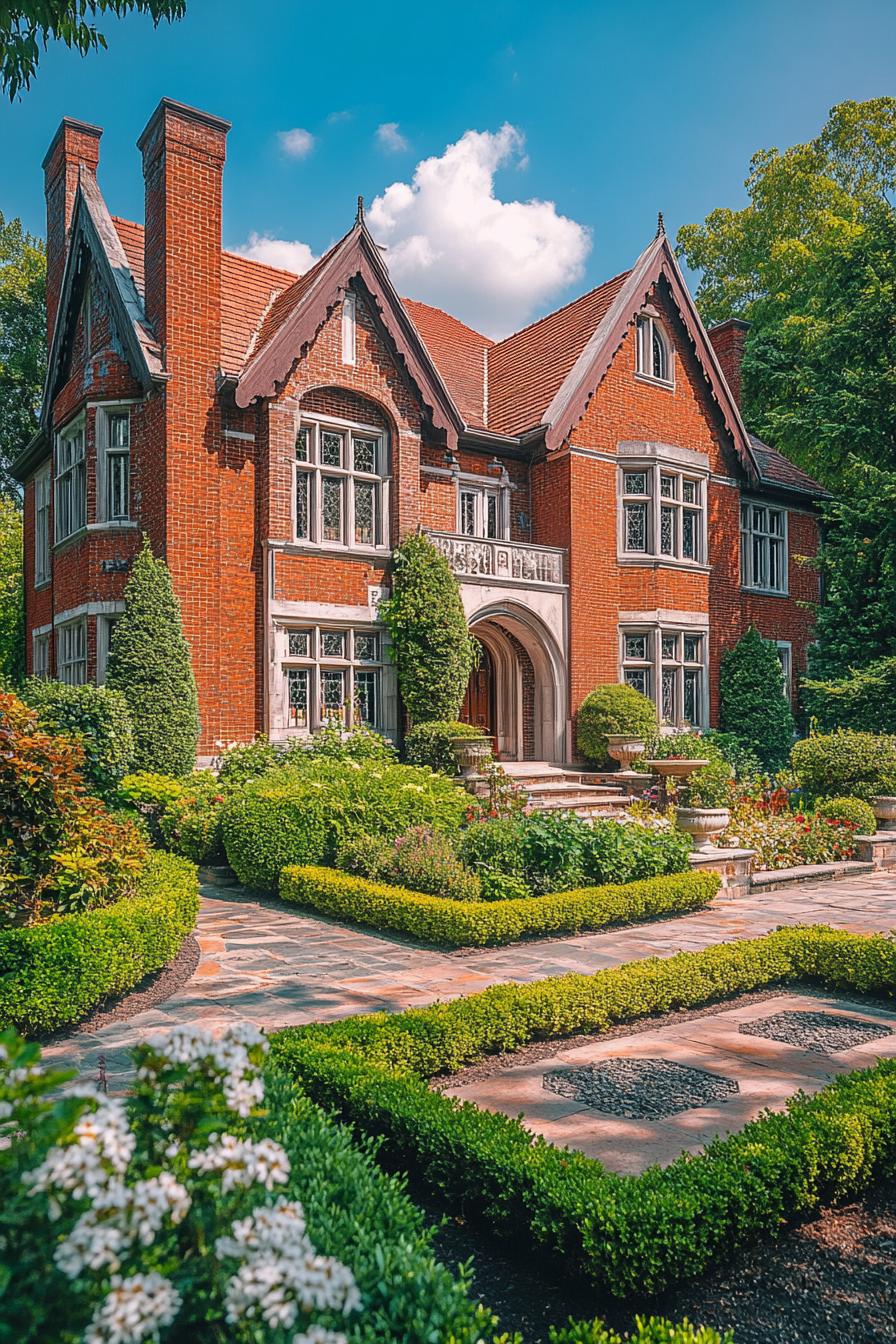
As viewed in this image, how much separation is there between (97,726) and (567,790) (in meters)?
8.65

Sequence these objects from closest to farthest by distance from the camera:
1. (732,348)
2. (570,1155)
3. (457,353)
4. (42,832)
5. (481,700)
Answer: (570,1155)
(42,832)
(481,700)
(457,353)
(732,348)

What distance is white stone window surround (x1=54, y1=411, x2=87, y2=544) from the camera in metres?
17.8

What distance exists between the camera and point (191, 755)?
15.1m

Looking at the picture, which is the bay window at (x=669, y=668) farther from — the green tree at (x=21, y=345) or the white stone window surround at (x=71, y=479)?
the green tree at (x=21, y=345)

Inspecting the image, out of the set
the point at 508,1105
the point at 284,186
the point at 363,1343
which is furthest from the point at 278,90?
the point at 363,1343

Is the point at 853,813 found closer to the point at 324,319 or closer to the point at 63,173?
the point at 324,319

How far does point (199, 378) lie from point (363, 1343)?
16154 mm

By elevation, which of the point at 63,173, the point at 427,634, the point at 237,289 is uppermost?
the point at 63,173

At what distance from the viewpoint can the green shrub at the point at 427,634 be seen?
686 inches

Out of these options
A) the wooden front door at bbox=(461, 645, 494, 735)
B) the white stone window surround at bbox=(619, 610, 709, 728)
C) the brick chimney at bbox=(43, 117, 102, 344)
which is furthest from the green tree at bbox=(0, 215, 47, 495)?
the white stone window surround at bbox=(619, 610, 709, 728)

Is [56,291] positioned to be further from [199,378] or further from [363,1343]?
[363,1343]

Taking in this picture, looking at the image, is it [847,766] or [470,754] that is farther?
[847,766]

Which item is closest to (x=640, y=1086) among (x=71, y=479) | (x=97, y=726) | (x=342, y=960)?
(x=342, y=960)

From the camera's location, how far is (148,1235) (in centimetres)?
188
